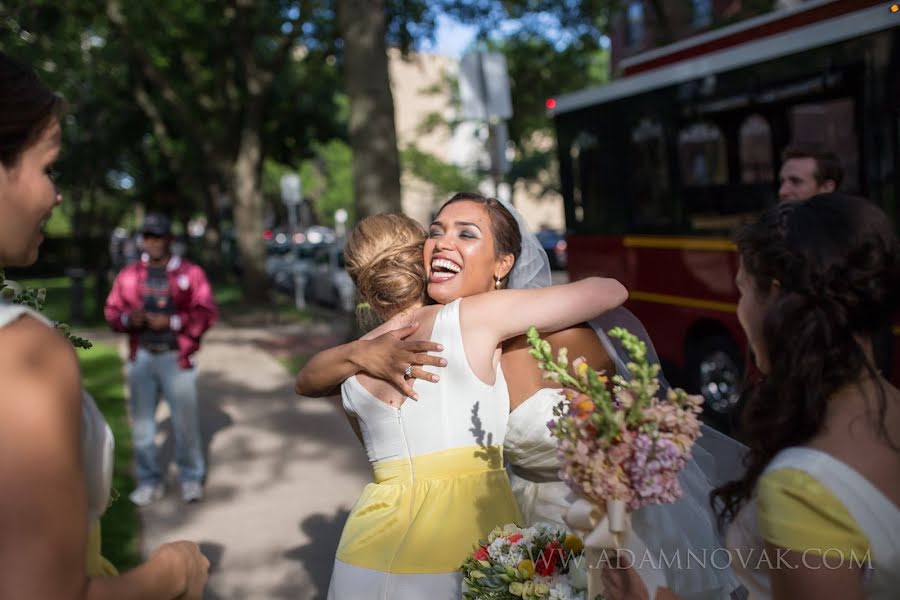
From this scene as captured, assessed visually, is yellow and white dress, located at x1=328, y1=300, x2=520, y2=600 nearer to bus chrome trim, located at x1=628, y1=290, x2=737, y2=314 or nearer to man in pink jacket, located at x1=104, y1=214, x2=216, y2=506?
man in pink jacket, located at x1=104, y1=214, x2=216, y2=506

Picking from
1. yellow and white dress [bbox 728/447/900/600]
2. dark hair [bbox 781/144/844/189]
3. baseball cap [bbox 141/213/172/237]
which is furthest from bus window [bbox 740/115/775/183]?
yellow and white dress [bbox 728/447/900/600]

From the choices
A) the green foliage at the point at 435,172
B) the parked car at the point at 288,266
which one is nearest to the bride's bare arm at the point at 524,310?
the parked car at the point at 288,266

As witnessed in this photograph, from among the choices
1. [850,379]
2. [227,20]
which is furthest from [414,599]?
[227,20]

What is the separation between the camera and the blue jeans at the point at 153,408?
7.09 metres

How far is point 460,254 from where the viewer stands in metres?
2.97

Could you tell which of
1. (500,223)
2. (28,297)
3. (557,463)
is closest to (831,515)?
(557,463)

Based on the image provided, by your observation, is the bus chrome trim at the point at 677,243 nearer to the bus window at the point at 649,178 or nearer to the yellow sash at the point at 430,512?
the bus window at the point at 649,178

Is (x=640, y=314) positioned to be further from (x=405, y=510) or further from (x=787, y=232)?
(x=787, y=232)

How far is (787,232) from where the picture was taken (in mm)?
1831

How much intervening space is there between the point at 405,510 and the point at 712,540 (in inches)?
34.7

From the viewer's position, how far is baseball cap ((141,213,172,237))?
22.7ft

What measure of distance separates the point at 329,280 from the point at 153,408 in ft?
54.1

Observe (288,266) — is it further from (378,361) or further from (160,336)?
(378,361)

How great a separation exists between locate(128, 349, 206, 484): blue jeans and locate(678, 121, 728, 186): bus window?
4.76 metres
